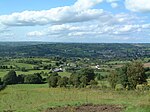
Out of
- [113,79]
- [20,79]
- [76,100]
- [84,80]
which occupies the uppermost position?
[76,100]

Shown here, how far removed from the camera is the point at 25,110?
24141 mm

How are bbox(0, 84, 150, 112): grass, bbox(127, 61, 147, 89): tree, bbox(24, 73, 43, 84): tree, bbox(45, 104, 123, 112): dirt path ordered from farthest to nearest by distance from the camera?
bbox(24, 73, 43, 84): tree
bbox(127, 61, 147, 89): tree
bbox(0, 84, 150, 112): grass
bbox(45, 104, 123, 112): dirt path

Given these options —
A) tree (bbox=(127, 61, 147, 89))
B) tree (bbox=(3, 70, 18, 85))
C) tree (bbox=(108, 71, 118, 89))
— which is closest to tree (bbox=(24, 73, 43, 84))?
tree (bbox=(3, 70, 18, 85))

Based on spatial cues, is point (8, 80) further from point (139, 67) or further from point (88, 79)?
point (139, 67)

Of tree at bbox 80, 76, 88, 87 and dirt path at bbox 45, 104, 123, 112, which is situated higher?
dirt path at bbox 45, 104, 123, 112

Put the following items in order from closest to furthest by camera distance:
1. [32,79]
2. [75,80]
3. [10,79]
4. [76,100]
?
[76,100] → [75,80] → [10,79] → [32,79]

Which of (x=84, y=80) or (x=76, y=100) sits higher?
(x=76, y=100)

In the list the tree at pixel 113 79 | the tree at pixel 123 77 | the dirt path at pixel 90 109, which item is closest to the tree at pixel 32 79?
the tree at pixel 113 79

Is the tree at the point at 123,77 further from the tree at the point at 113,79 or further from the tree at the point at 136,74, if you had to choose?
the tree at the point at 136,74

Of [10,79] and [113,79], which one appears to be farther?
[10,79]

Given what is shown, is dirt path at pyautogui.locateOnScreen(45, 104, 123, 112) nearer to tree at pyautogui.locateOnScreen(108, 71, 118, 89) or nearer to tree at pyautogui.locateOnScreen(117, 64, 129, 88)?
tree at pyautogui.locateOnScreen(117, 64, 129, 88)

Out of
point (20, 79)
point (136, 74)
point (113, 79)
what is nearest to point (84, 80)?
point (113, 79)

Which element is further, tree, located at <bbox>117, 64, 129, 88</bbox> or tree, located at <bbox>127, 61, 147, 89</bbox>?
tree, located at <bbox>117, 64, 129, 88</bbox>

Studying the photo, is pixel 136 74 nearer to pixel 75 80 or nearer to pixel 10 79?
pixel 75 80
